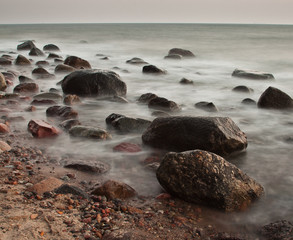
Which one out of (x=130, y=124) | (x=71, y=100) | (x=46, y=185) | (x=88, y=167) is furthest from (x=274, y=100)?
(x=46, y=185)

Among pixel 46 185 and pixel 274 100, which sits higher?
pixel 274 100

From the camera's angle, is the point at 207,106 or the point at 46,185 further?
the point at 207,106

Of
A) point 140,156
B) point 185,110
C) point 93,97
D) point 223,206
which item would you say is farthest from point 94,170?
point 93,97

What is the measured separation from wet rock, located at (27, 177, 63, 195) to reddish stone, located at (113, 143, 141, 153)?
105 centimetres

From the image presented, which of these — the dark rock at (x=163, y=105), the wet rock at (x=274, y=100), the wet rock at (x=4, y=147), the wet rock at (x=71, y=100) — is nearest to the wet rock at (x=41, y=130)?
the wet rock at (x=4, y=147)

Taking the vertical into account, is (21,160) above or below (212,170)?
below

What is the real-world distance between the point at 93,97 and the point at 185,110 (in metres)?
1.73

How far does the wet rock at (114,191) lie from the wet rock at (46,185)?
0.97ft

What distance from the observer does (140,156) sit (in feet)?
11.9

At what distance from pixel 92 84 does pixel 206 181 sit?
4229mm

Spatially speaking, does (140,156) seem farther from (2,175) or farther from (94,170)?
(2,175)

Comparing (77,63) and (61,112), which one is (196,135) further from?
(77,63)

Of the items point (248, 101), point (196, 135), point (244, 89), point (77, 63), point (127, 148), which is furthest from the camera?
point (77, 63)

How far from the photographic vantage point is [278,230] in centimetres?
234
